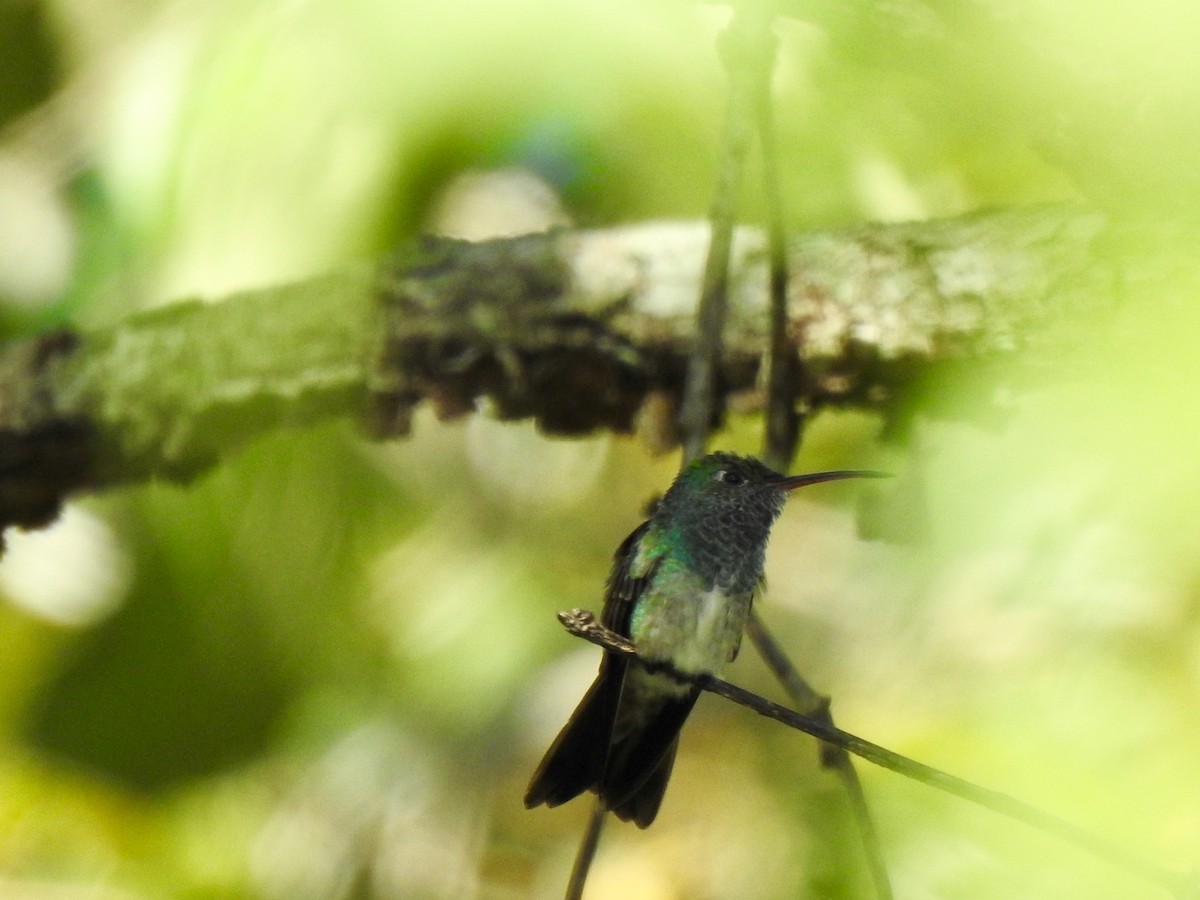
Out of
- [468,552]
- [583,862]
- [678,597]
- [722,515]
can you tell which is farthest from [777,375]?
[468,552]

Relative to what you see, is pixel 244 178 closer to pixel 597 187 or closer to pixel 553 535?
pixel 597 187

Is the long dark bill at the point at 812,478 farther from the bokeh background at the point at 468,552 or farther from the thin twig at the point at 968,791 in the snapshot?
the thin twig at the point at 968,791

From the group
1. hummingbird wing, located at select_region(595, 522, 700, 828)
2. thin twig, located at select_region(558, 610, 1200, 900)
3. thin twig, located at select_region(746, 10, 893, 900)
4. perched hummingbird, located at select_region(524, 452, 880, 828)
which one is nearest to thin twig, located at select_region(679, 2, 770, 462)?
thin twig, located at select_region(746, 10, 893, 900)

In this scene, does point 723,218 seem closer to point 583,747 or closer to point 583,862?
point 583,747

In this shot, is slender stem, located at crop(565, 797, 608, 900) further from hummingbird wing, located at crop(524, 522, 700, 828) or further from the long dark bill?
the long dark bill

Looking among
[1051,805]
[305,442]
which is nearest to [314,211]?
[305,442]
